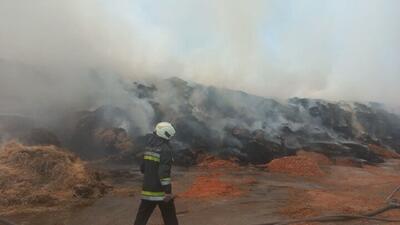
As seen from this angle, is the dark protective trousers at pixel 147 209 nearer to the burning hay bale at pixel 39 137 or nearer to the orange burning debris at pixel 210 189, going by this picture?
the orange burning debris at pixel 210 189

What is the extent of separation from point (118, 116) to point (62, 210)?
997 cm

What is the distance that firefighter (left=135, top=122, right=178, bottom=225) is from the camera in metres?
5.78

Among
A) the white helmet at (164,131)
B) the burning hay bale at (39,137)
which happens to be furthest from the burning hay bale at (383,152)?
the white helmet at (164,131)

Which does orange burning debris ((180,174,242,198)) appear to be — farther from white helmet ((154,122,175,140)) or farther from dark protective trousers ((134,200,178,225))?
white helmet ((154,122,175,140))

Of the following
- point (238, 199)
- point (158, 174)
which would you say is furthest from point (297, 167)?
point (158, 174)

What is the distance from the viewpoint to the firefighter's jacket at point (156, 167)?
579 centimetres

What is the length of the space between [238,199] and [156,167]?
425 centimetres

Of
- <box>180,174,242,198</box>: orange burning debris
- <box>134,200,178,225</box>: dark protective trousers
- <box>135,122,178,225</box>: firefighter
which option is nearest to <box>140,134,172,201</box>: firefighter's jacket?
<box>135,122,178,225</box>: firefighter

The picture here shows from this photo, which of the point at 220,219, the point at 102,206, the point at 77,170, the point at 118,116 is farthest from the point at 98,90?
the point at 220,219

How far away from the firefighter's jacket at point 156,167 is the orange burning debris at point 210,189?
411 cm

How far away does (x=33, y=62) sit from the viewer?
1973 cm

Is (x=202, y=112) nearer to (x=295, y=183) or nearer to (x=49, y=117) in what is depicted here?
(x=49, y=117)

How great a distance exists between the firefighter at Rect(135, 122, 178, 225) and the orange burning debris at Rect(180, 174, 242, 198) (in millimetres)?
3978

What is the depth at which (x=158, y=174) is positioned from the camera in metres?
5.79
